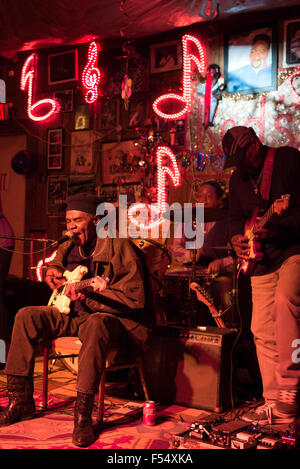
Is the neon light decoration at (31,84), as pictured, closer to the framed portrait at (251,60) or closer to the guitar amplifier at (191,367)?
the framed portrait at (251,60)

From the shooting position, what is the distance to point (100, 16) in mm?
6211

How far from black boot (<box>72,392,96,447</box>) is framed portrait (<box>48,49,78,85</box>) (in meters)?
5.40

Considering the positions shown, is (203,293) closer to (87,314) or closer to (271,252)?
(271,252)

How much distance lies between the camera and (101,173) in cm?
725

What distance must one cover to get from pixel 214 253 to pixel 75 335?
2065mm

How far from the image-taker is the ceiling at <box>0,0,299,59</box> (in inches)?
226

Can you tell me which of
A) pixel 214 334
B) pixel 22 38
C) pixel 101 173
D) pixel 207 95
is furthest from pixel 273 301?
pixel 22 38

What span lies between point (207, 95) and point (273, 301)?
3.23 meters

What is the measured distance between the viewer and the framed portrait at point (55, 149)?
301 inches

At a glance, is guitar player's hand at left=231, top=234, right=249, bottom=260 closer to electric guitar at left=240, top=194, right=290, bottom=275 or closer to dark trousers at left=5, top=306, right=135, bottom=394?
electric guitar at left=240, top=194, right=290, bottom=275

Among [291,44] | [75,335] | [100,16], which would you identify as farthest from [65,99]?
[75,335]

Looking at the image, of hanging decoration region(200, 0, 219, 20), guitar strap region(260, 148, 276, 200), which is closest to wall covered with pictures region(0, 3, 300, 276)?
hanging decoration region(200, 0, 219, 20)

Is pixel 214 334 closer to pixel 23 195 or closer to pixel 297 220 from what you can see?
pixel 297 220

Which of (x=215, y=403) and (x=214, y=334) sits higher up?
(x=214, y=334)
